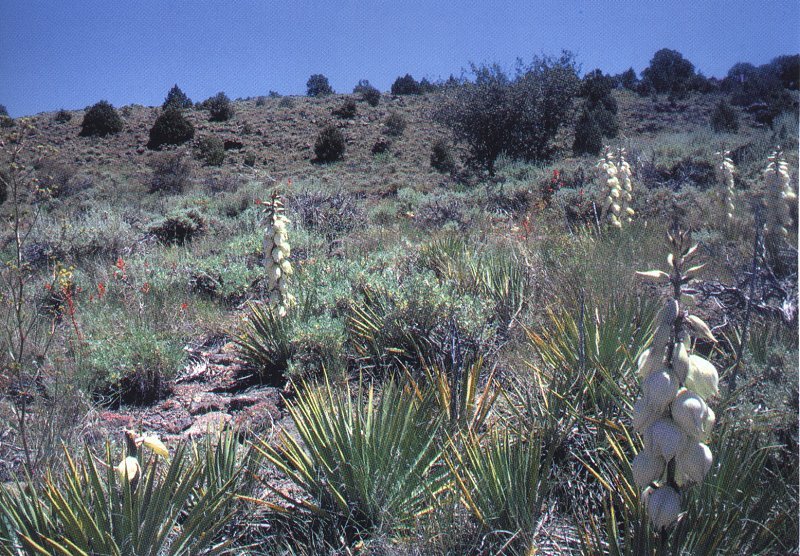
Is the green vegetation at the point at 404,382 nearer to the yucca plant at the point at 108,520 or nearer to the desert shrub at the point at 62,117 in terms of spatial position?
the yucca plant at the point at 108,520

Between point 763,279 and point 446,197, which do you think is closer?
point 763,279

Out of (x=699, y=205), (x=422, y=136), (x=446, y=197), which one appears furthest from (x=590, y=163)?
(x=422, y=136)

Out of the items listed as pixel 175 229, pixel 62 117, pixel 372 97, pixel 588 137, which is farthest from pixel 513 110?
pixel 62 117

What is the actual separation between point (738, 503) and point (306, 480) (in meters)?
1.63

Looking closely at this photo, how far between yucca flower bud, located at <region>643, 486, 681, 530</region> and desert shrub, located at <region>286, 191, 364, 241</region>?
802cm

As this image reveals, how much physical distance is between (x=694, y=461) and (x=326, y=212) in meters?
9.69

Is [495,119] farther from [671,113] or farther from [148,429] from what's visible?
[148,429]

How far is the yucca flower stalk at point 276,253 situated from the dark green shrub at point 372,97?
3417 centimetres

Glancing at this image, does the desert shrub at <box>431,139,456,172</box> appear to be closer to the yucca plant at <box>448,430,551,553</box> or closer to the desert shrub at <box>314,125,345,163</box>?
the desert shrub at <box>314,125,345,163</box>

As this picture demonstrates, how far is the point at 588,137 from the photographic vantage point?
2012cm

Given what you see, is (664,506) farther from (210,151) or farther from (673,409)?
(210,151)

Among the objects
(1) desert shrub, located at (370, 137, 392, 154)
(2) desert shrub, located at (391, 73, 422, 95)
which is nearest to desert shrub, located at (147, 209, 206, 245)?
(1) desert shrub, located at (370, 137, 392, 154)

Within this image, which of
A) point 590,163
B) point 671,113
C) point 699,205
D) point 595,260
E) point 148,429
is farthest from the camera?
point 671,113

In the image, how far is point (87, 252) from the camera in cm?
914
